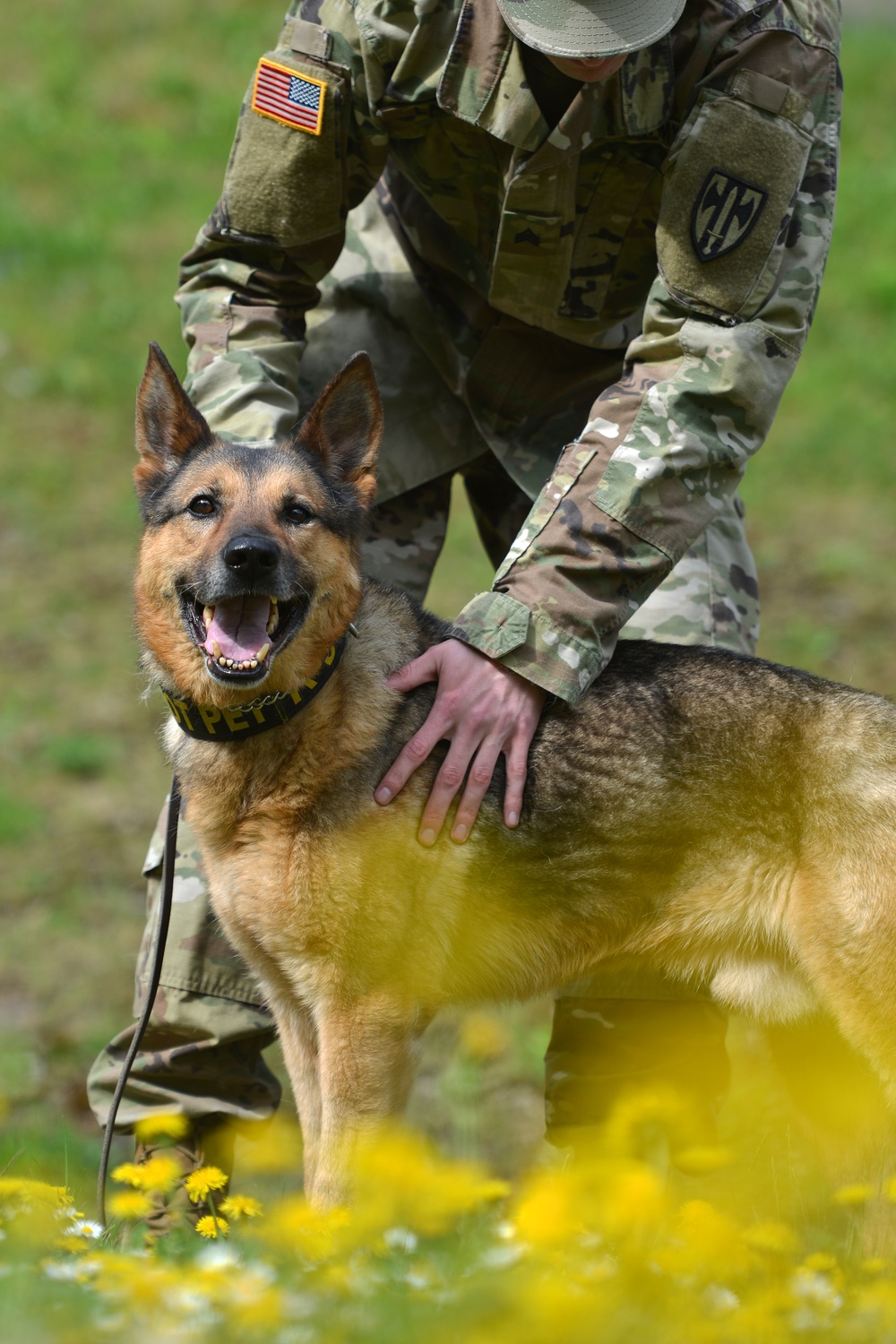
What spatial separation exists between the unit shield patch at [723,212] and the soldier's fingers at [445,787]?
1.37 m

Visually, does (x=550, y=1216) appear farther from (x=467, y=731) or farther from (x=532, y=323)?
(x=532, y=323)

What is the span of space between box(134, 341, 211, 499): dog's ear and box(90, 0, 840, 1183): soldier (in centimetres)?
24

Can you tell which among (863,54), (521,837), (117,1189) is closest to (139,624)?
(521,837)

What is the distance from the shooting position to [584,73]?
3.00 meters

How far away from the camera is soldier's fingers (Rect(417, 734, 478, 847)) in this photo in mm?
2984

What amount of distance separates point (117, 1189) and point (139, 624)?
6.47 ft

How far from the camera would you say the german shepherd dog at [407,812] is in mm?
2900

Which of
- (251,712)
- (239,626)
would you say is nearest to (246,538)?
(239,626)

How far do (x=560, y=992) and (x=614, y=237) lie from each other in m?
2.26

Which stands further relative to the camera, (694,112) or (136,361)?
(136,361)

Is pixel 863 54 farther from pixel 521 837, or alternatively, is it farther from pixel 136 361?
pixel 521 837

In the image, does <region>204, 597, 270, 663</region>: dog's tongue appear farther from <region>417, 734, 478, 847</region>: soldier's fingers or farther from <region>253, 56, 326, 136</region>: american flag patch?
<region>253, 56, 326, 136</region>: american flag patch

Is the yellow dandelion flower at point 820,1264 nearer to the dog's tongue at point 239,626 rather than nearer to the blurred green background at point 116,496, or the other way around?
the blurred green background at point 116,496

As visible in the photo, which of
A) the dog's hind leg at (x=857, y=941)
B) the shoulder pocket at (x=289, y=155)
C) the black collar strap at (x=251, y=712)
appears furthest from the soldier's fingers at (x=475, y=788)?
the shoulder pocket at (x=289, y=155)
